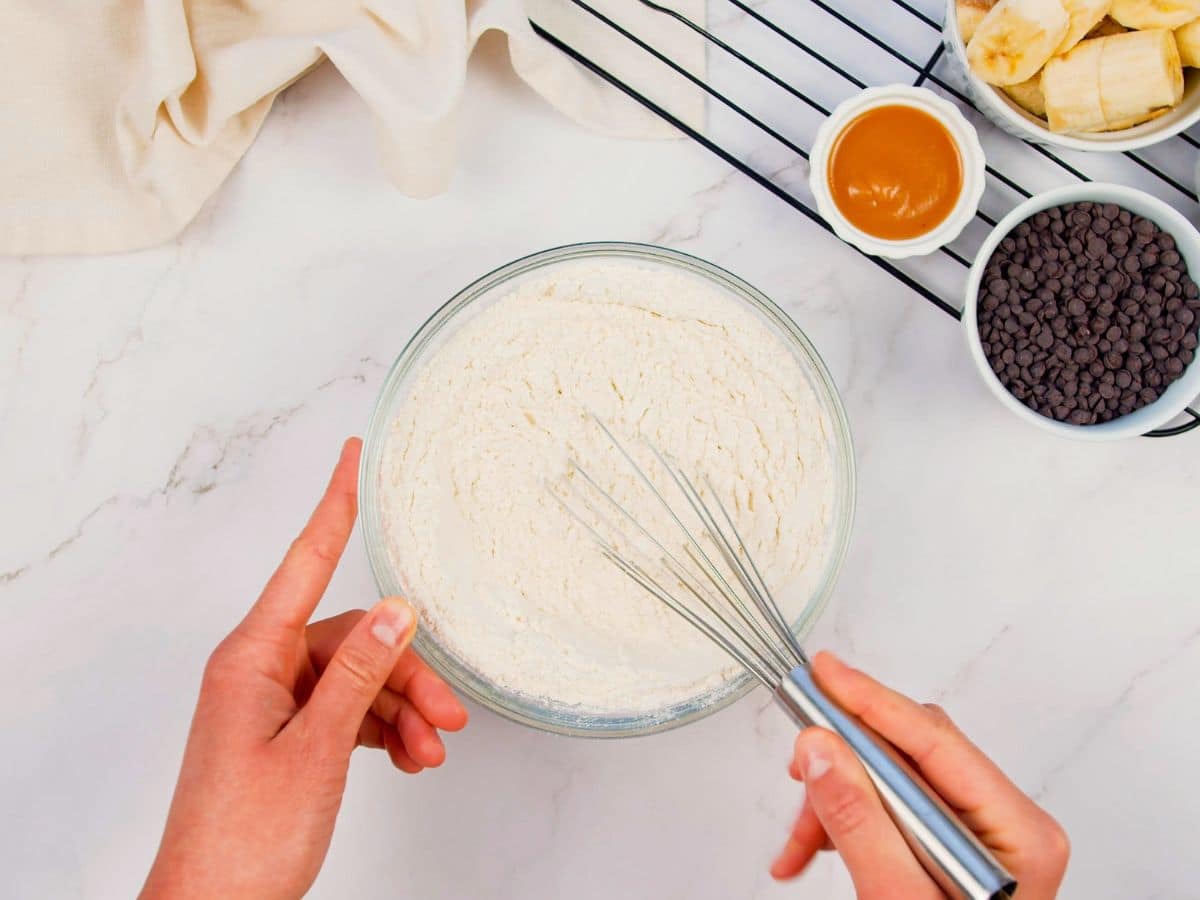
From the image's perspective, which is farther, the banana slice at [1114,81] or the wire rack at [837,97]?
the wire rack at [837,97]

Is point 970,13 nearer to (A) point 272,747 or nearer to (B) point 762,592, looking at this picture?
(B) point 762,592

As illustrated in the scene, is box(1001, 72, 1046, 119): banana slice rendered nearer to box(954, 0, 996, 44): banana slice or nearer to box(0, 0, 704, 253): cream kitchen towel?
box(954, 0, 996, 44): banana slice

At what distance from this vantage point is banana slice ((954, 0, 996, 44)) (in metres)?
0.83

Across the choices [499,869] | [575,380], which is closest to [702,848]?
[499,869]

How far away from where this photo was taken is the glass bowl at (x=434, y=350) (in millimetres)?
802

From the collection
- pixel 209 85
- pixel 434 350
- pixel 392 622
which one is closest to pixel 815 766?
pixel 392 622

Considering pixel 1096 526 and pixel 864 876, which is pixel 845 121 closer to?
pixel 1096 526

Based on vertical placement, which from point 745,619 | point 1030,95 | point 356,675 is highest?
point 1030,95

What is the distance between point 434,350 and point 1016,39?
0.55 m

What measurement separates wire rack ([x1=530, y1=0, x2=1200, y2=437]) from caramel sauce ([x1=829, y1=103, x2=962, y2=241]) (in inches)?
2.2

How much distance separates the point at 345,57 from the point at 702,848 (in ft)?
2.55

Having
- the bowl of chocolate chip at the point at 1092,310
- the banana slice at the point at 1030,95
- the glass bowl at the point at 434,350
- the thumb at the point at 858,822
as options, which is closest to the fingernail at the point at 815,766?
the thumb at the point at 858,822

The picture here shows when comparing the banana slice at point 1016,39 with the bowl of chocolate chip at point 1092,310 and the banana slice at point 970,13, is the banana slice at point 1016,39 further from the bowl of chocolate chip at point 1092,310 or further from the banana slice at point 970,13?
the bowl of chocolate chip at point 1092,310

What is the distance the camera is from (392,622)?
0.70 m
